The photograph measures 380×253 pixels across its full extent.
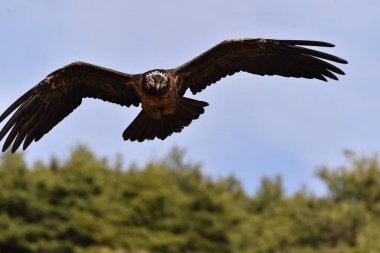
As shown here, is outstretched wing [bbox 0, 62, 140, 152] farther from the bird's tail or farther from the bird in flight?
the bird's tail

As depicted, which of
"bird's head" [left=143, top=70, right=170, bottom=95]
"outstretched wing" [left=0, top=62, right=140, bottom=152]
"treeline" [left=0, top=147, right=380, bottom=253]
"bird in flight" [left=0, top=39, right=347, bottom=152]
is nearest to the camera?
"bird's head" [left=143, top=70, right=170, bottom=95]

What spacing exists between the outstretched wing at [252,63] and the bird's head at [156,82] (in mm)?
503

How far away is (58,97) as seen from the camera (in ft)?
59.1

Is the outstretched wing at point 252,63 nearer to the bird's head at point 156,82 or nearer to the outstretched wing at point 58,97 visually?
the bird's head at point 156,82

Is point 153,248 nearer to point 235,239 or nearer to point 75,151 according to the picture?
point 235,239

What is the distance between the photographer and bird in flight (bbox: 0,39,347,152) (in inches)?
671

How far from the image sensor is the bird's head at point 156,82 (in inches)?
649

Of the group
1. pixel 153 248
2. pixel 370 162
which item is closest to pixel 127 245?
pixel 153 248

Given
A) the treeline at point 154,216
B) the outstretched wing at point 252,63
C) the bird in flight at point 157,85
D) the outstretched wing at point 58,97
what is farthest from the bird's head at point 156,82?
the treeline at point 154,216

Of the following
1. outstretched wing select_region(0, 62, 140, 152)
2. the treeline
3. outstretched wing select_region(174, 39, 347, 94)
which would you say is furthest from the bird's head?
the treeline

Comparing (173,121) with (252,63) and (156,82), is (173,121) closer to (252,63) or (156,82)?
(156,82)

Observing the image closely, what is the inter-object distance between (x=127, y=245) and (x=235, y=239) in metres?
6.01

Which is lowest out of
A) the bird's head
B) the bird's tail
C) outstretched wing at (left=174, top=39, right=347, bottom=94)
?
the bird's tail

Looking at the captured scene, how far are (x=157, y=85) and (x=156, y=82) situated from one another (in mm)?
57
